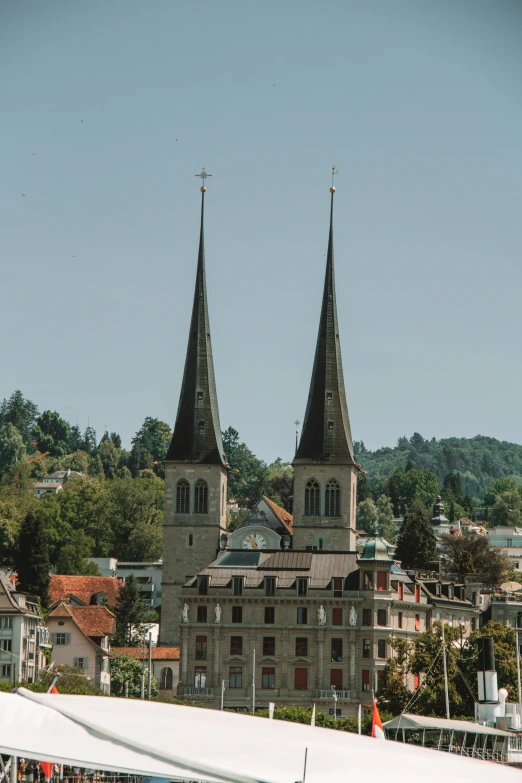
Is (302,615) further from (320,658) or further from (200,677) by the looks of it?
(200,677)

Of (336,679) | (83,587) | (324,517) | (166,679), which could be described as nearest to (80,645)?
(166,679)

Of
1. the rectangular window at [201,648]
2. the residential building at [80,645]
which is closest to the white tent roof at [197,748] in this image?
the rectangular window at [201,648]

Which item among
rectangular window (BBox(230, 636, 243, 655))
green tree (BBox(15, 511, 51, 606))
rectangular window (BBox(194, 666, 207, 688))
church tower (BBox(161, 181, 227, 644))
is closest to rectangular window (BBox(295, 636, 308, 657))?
rectangular window (BBox(230, 636, 243, 655))

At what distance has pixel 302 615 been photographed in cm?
9612

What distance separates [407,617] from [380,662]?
5.99m

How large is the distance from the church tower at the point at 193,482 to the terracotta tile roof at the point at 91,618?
20.9 feet

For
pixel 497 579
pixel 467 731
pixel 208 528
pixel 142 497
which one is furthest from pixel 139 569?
pixel 467 731

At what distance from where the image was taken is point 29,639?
104 meters

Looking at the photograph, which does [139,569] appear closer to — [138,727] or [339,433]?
[339,433]

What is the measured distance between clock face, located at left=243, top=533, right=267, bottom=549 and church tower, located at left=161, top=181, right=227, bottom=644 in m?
4.37

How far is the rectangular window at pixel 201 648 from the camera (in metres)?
95.4

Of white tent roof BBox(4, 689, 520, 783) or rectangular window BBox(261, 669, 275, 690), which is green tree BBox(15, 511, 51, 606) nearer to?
rectangular window BBox(261, 669, 275, 690)

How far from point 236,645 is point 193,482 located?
751 inches

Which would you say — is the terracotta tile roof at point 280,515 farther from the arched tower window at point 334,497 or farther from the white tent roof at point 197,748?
the white tent roof at point 197,748
